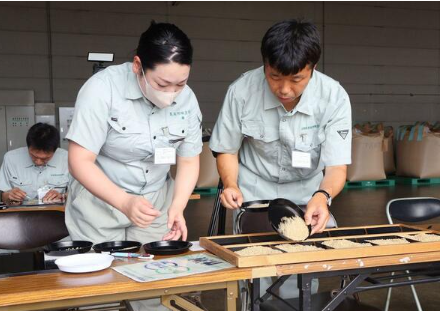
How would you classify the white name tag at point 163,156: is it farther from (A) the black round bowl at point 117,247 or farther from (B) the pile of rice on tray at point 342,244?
(B) the pile of rice on tray at point 342,244

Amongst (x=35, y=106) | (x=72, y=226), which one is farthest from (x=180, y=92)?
(x=35, y=106)

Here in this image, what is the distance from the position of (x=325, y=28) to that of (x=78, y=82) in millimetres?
4183

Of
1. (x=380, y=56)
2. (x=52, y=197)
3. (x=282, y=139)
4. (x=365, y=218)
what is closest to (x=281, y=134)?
(x=282, y=139)

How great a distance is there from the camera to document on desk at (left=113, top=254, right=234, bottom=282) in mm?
1319

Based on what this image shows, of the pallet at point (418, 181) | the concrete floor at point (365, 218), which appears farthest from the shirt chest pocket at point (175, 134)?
the pallet at point (418, 181)

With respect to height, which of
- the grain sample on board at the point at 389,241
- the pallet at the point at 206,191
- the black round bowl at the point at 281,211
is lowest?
the pallet at the point at 206,191

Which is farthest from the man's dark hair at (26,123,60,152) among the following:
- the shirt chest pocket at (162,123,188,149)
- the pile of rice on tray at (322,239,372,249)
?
the pile of rice on tray at (322,239,372,249)

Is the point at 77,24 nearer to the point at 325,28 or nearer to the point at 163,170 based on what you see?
the point at 325,28

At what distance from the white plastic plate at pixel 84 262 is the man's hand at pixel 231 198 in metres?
0.51

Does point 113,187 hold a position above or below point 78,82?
below

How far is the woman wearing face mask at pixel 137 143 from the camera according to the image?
1563mm

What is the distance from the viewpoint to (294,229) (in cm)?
158

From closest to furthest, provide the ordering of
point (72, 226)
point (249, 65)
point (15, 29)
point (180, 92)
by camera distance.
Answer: point (180, 92), point (72, 226), point (15, 29), point (249, 65)

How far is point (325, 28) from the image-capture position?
8.85 metres
